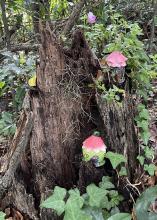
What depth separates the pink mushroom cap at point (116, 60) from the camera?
2309 mm

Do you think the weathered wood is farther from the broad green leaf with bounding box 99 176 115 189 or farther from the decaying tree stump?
the broad green leaf with bounding box 99 176 115 189

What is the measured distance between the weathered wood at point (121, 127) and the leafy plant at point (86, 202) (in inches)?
9.5

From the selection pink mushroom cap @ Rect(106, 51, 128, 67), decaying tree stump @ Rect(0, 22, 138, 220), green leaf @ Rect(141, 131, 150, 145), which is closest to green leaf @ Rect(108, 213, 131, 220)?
decaying tree stump @ Rect(0, 22, 138, 220)

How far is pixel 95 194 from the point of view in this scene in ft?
7.16

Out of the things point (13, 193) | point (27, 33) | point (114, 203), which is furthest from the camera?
point (27, 33)

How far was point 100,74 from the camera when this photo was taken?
237cm

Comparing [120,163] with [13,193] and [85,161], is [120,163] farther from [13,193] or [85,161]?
[13,193]

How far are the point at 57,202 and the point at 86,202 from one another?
0.64ft

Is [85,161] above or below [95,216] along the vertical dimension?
above

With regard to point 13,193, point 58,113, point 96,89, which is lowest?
point 13,193

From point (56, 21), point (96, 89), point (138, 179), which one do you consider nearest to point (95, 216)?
point (138, 179)

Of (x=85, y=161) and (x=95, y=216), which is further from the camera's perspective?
(x=85, y=161)

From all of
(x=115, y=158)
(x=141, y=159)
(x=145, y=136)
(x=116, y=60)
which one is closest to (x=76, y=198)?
(x=115, y=158)

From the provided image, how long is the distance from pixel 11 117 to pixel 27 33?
2.07m
